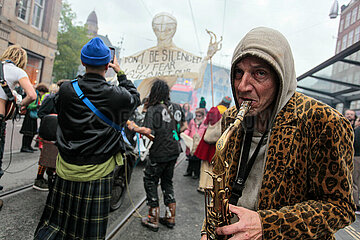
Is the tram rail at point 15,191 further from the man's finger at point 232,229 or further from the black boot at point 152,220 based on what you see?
the man's finger at point 232,229

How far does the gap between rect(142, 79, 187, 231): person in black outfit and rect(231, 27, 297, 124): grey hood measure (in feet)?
7.36

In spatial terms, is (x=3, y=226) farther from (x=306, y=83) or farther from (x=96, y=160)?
(x=306, y=83)

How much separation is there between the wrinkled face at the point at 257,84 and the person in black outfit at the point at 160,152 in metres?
2.23

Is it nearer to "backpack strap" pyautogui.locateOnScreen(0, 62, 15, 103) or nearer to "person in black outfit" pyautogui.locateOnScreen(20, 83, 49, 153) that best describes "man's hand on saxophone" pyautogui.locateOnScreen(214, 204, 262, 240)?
"backpack strap" pyautogui.locateOnScreen(0, 62, 15, 103)

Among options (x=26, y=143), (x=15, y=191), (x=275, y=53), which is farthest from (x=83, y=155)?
(x=26, y=143)

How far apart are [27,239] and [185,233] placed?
1.87 m

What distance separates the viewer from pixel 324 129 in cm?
93

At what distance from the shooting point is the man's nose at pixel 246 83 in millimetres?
1092

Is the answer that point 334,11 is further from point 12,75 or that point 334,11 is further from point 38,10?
point 38,10

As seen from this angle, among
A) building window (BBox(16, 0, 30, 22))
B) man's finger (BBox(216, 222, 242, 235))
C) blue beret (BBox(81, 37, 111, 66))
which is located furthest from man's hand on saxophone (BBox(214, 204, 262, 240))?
building window (BBox(16, 0, 30, 22))

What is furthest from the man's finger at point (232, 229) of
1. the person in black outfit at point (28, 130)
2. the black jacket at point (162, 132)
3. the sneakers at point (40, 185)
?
the person in black outfit at point (28, 130)

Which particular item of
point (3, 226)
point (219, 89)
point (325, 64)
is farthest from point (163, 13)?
point (219, 89)

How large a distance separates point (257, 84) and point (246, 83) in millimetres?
54

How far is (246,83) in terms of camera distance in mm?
1102
